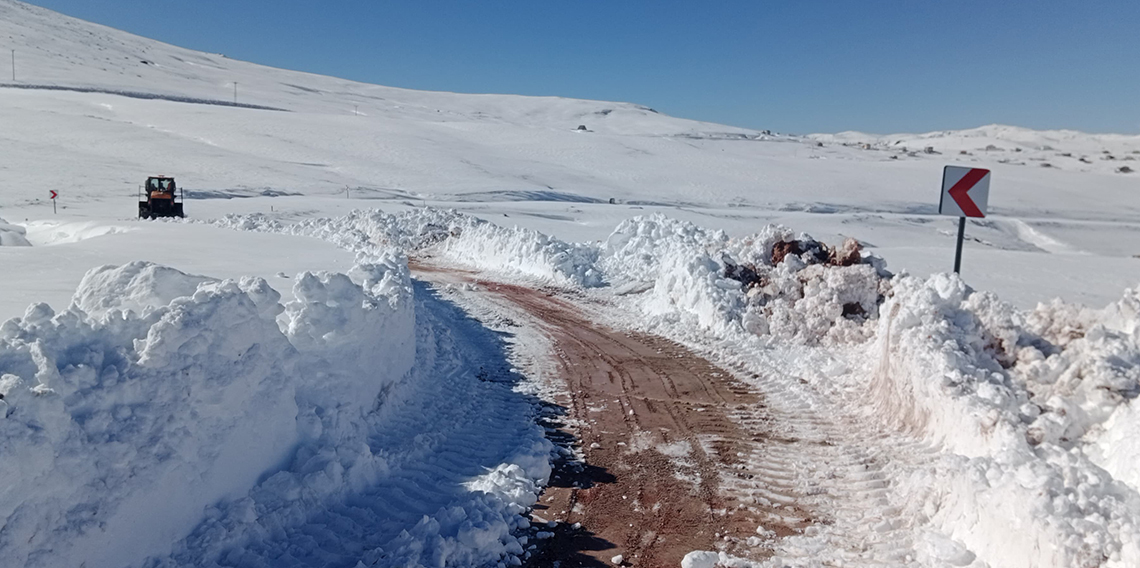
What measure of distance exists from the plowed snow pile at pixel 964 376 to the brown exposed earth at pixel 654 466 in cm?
110

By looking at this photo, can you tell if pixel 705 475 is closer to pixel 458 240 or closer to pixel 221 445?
pixel 221 445

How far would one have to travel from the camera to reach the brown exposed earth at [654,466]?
502 cm

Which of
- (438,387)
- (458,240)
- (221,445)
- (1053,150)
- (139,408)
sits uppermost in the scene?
(1053,150)

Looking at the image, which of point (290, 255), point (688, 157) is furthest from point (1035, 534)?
point (688, 157)

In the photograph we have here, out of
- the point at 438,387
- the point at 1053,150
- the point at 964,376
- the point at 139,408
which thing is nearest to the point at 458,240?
the point at 438,387

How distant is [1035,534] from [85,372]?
526cm

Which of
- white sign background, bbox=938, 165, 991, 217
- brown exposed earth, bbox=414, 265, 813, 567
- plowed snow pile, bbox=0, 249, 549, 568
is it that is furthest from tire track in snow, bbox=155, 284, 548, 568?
white sign background, bbox=938, 165, 991, 217

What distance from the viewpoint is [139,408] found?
4.07 m

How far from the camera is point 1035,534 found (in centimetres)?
391

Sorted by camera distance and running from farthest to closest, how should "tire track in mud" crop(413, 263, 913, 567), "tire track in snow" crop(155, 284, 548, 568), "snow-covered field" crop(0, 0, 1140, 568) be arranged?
"tire track in mud" crop(413, 263, 913, 567)
"tire track in snow" crop(155, 284, 548, 568)
"snow-covered field" crop(0, 0, 1140, 568)

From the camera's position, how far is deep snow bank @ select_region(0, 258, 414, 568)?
3.48m

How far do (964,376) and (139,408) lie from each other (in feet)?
20.4

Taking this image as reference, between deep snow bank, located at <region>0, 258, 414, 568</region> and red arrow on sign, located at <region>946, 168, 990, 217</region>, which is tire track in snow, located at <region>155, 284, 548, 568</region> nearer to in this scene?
deep snow bank, located at <region>0, 258, 414, 568</region>

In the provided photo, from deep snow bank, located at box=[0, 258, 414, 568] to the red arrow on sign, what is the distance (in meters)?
6.34
